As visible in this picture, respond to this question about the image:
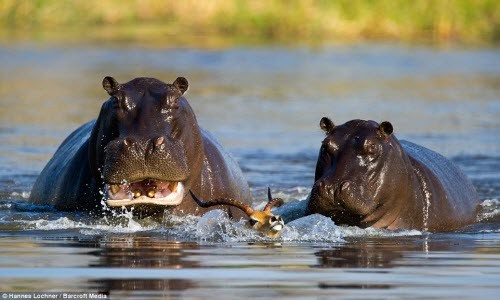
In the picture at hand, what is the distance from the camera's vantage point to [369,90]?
2328 cm

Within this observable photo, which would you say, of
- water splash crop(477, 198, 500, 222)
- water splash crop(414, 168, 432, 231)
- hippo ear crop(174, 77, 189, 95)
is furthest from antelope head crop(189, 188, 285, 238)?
water splash crop(477, 198, 500, 222)

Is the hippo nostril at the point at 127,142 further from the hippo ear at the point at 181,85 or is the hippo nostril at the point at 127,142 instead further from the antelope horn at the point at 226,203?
the hippo ear at the point at 181,85

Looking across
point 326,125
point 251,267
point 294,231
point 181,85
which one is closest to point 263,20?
point 181,85

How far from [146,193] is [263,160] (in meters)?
5.88

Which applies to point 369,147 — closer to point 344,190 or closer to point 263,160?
point 344,190

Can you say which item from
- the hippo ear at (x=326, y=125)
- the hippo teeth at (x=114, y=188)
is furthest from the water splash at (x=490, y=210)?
the hippo teeth at (x=114, y=188)

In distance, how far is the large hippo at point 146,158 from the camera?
8.35m

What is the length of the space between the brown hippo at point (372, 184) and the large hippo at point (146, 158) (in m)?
0.84

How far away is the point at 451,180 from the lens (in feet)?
33.4

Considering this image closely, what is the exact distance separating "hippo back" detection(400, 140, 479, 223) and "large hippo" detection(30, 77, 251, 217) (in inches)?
55.9

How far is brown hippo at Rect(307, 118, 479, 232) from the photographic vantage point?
862 cm

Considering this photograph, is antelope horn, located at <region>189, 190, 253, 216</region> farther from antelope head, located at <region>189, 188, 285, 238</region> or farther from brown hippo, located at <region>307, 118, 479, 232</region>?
brown hippo, located at <region>307, 118, 479, 232</region>

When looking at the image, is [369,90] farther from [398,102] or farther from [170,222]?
[170,222]

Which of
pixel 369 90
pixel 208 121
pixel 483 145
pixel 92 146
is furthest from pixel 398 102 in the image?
pixel 92 146
